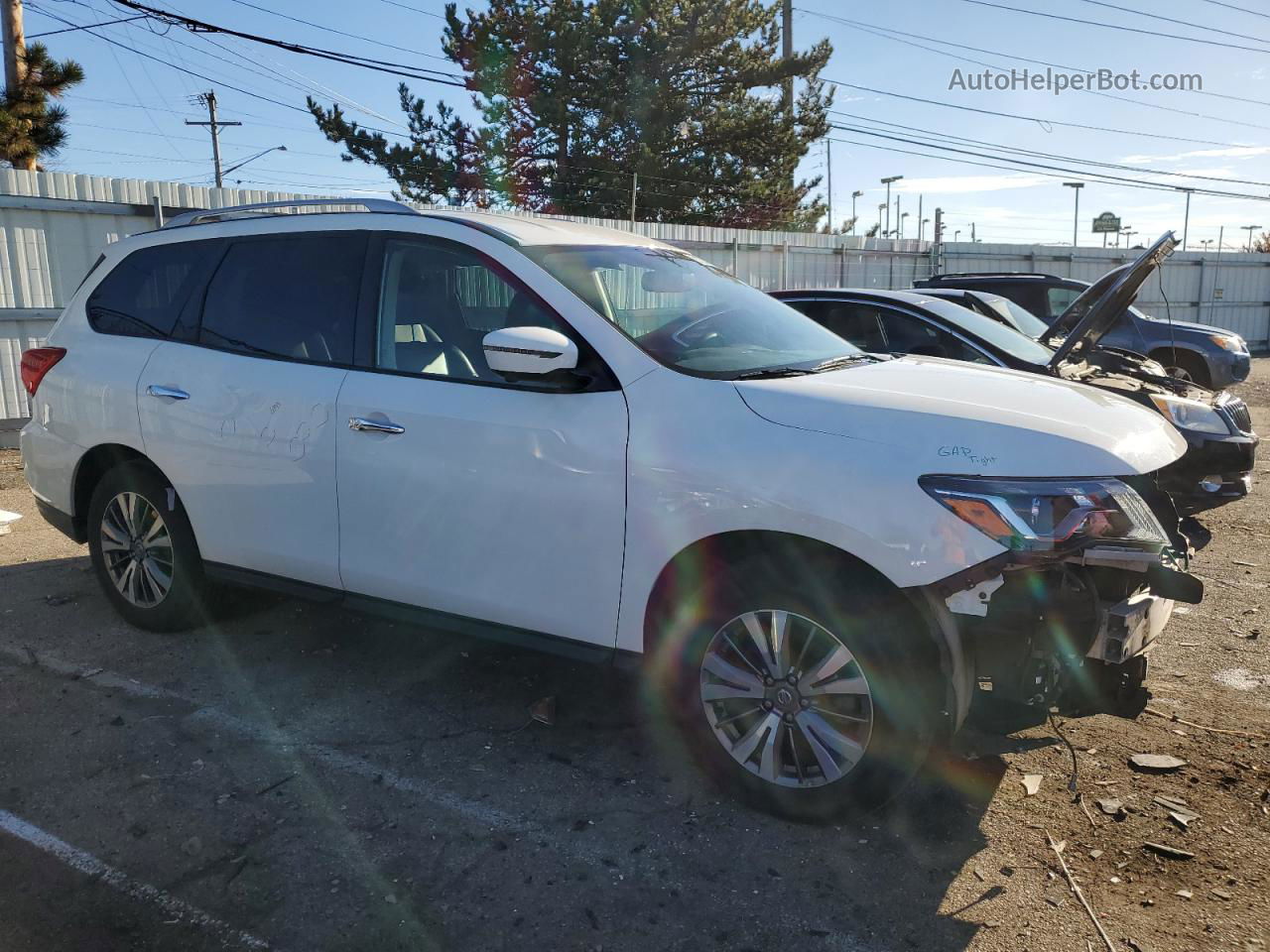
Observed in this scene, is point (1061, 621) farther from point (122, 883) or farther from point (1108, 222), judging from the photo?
point (1108, 222)

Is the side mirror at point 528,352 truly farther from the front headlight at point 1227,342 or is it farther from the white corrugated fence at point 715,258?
the front headlight at point 1227,342

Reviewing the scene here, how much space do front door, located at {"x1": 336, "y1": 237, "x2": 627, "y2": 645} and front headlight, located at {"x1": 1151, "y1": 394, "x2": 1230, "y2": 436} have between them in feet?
14.2

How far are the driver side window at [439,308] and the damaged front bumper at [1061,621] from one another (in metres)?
1.87

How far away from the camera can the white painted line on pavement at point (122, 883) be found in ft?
8.43

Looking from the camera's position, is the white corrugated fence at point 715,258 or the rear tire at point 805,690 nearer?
the rear tire at point 805,690

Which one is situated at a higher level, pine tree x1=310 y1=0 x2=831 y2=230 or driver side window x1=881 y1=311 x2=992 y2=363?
pine tree x1=310 y1=0 x2=831 y2=230

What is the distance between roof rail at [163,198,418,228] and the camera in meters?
3.95

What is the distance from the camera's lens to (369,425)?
3588mm

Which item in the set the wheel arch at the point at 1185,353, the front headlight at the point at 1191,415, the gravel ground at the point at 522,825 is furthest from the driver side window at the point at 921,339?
the wheel arch at the point at 1185,353

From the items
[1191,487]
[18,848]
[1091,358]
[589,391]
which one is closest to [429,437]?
[589,391]

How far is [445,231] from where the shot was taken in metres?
3.70

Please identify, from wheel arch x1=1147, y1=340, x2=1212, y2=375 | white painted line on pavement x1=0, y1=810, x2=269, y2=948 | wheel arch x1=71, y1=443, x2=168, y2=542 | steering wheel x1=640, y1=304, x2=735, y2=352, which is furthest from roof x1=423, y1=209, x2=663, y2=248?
wheel arch x1=1147, y1=340, x2=1212, y2=375

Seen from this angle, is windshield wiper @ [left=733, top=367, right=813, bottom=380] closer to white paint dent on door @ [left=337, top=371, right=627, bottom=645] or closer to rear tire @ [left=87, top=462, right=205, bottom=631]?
white paint dent on door @ [left=337, top=371, right=627, bottom=645]

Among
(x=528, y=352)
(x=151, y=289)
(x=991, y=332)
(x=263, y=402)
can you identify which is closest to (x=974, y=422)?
(x=528, y=352)
